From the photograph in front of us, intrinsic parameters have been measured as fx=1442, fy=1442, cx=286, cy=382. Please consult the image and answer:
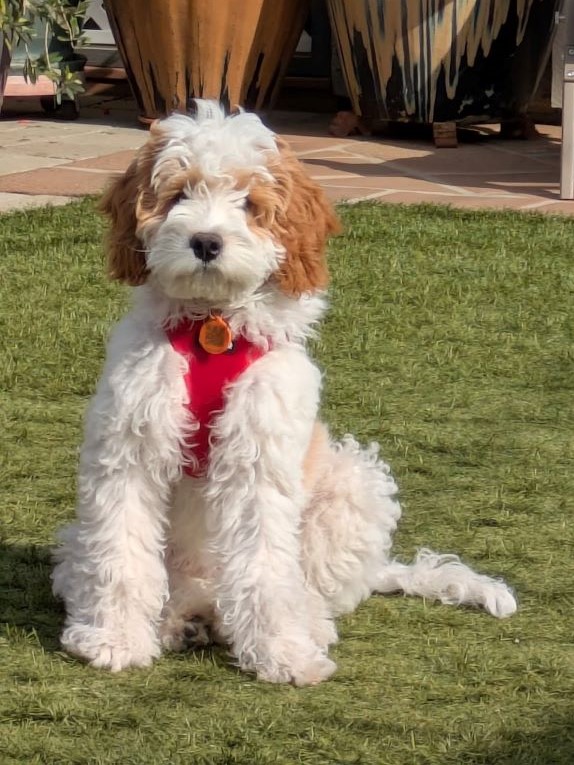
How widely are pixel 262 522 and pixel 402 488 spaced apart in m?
1.33

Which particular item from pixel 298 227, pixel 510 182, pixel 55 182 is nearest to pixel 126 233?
pixel 298 227

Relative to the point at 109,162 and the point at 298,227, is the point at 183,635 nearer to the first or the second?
the point at 298,227

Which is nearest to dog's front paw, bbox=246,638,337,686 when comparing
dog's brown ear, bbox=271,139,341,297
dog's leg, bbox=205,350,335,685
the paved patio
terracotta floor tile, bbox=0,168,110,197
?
dog's leg, bbox=205,350,335,685

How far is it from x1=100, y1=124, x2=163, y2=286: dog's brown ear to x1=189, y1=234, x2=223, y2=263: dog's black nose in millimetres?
166

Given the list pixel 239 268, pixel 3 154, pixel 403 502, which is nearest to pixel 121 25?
pixel 3 154

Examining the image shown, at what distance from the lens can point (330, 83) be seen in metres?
11.8

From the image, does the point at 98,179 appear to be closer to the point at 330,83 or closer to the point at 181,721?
the point at 330,83

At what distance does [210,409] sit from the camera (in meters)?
3.42

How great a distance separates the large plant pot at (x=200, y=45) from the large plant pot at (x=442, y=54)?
55cm

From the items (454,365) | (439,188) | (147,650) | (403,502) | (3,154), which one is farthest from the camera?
(3,154)

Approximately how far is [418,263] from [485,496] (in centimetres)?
278

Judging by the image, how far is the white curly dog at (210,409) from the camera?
129 inches

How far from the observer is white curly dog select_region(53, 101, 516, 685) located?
327 cm

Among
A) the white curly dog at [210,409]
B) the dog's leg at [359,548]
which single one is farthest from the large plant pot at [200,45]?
the white curly dog at [210,409]
